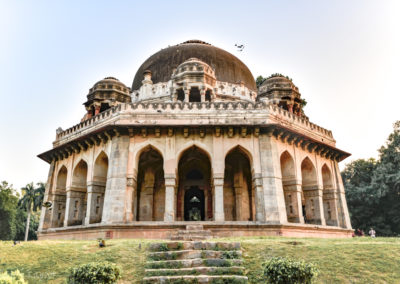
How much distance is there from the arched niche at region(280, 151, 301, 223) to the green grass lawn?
24.7ft

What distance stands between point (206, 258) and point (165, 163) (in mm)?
8121

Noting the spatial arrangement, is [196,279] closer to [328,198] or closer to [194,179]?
[194,179]

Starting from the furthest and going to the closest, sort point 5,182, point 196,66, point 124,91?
point 5,182
point 124,91
point 196,66

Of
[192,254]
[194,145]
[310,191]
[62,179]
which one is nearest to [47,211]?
[62,179]

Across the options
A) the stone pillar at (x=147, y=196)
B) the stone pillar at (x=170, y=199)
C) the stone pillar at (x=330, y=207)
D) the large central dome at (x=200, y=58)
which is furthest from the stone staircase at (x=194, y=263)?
the large central dome at (x=200, y=58)

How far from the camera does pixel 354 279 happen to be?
757 cm

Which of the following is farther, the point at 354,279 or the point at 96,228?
the point at 96,228

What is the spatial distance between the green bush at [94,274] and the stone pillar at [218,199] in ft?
28.6

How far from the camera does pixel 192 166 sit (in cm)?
2020

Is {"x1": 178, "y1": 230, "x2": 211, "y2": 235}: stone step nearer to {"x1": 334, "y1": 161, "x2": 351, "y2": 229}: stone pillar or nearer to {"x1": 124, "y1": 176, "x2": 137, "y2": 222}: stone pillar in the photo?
{"x1": 124, "y1": 176, "x2": 137, "y2": 222}: stone pillar

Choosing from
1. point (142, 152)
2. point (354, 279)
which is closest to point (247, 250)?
point (354, 279)

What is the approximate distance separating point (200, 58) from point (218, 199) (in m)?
12.3

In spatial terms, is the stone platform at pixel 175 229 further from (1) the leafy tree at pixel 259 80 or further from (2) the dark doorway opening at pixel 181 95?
(1) the leafy tree at pixel 259 80

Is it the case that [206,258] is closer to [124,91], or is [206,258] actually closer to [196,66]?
[196,66]
